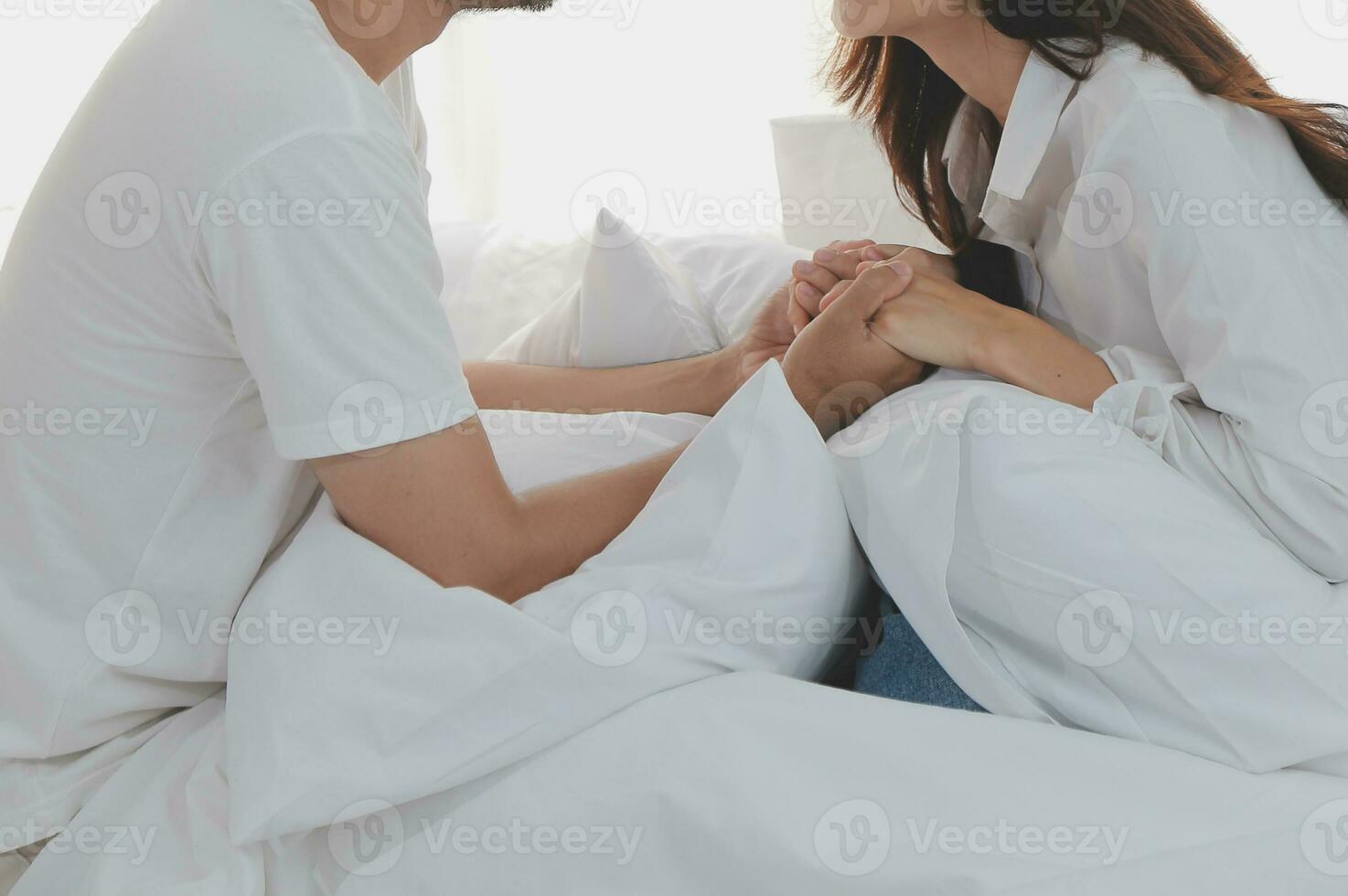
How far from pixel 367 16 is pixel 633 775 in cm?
71

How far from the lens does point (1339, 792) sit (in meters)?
0.85

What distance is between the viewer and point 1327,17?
A: 7.82ft

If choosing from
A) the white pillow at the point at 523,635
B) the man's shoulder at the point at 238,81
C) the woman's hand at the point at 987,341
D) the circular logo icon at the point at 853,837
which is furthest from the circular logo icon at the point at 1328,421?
the man's shoulder at the point at 238,81

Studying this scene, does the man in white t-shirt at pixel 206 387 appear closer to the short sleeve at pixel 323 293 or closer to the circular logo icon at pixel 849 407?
the short sleeve at pixel 323 293

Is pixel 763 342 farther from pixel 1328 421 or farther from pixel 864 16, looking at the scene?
pixel 1328 421

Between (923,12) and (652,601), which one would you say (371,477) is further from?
(923,12)

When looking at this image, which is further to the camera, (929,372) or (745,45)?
(745,45)

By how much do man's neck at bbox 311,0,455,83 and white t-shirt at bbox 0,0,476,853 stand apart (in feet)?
0.33

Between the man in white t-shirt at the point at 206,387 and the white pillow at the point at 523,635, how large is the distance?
6 centimetres

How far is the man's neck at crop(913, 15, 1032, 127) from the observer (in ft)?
4.02

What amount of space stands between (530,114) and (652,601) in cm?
228

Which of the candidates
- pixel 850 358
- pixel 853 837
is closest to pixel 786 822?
pixel 853 837

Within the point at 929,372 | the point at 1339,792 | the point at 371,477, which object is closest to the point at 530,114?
the point at 929,372

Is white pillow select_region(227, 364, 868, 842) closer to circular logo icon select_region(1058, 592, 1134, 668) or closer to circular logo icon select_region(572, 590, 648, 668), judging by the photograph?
circular logo icon select_region(572, 590, 648, 668)
